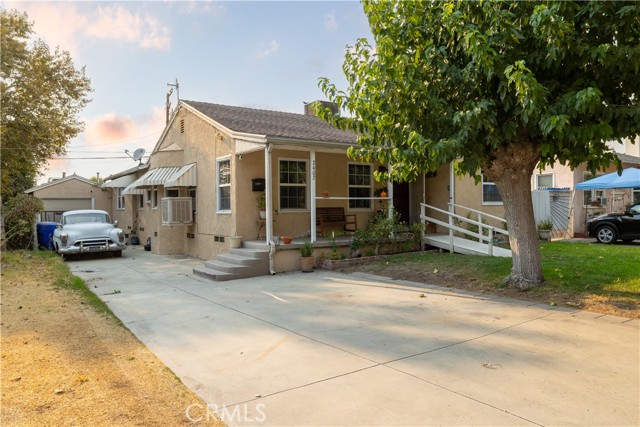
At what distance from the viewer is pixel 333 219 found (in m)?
12.9

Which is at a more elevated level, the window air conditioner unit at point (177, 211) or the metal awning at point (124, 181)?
the metal awning at point (124, 181)

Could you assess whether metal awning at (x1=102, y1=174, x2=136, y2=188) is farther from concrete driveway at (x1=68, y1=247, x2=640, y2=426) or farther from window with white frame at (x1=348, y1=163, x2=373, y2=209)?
concrete driveway at (x1=68, y1=247, x2=640, y2=426)

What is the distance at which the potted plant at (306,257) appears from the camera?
10656 mm

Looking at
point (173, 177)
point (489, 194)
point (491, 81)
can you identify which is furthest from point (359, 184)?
point (491, 81)

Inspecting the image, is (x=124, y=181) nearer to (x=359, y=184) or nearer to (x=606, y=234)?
(x=359, y=184)

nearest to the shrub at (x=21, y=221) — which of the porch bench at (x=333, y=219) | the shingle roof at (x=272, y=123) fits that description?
the shingle roof at (x=272, y=123)

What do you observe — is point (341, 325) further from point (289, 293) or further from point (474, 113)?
point (474, 113)

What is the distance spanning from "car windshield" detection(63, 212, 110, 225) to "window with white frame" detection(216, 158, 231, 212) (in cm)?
641

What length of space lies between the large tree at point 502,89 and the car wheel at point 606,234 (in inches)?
397

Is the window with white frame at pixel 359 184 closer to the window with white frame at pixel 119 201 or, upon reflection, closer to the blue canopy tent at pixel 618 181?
the blue canopy tent at pixel 618 181

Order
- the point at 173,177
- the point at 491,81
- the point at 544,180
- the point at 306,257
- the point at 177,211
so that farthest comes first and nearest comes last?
1. the point at 544,180
2. the point at 173,177
3. the point at 177,211
4. the point at 306,257
5. the point at 491,81

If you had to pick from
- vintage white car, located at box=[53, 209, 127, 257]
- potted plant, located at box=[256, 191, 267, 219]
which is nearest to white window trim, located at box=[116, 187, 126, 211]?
vintage white car, located at box=[53, 209, 127, 257]

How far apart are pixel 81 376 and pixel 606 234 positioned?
17.2m

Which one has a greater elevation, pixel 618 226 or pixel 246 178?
pixel 246 178
